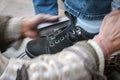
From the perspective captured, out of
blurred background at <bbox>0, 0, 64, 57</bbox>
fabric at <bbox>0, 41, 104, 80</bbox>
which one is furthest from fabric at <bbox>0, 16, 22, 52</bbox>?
blurred background at <bbox>0, 0, 64, 57</bbox>

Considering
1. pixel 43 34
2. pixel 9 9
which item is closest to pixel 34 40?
pixel 43 34

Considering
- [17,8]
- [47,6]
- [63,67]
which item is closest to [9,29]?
[63,67]

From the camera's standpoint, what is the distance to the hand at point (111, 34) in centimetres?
64

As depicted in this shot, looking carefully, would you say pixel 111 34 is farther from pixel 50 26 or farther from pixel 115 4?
pixel 50 26

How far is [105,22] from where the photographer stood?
684 mm

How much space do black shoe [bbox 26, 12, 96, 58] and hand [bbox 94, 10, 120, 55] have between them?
6.1 inches

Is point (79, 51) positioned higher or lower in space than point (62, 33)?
higher

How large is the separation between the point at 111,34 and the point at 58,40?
9.3 inches

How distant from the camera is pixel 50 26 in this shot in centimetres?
87

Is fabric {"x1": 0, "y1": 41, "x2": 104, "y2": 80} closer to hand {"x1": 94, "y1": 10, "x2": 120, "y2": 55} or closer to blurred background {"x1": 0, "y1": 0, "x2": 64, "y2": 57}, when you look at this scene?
hand {"x1": 94, "y1": 10, "x2": 120, "y2": 55}

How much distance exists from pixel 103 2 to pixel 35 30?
0.74 feet

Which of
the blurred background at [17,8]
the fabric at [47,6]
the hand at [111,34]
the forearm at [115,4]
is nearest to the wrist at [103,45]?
the hand at [111,34]

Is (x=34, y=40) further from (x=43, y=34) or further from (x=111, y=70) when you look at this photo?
(x=111, y=70)

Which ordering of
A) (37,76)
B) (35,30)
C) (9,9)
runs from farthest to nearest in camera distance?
(9,9) < (35,30) < (37,76)
